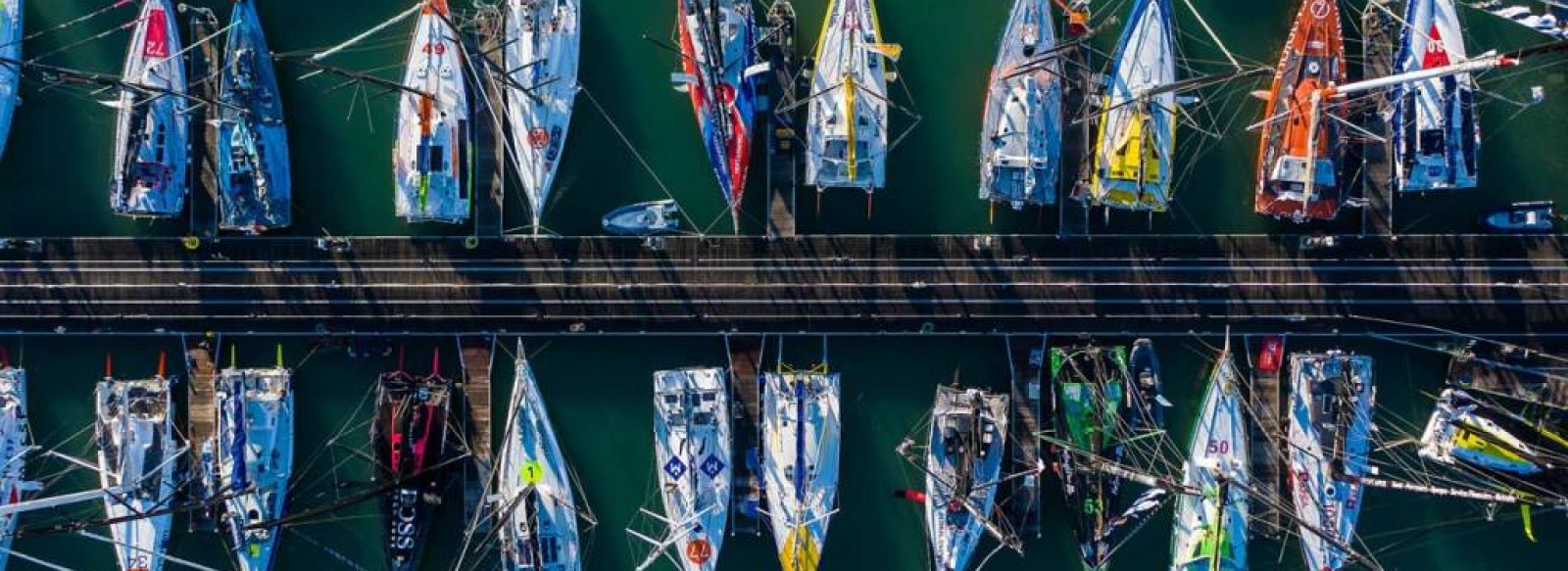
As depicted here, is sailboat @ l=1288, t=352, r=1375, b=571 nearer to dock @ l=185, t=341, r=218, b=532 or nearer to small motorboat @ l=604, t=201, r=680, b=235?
small motorboat @ l=604, t=201, r=680, b=235

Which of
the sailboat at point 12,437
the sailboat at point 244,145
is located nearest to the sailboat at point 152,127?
the sailboat at point 244,145

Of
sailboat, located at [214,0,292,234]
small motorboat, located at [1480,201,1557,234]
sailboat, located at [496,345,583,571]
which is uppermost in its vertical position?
sailboat, located at [214,0,292,234]

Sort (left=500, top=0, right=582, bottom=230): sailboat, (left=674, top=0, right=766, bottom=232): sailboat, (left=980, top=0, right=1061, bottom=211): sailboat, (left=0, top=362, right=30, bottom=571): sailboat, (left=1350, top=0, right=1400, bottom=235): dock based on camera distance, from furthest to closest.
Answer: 1. (left=0, top=362, right=30, bottom=571): sailboat
2. (left=500, top=0, right=582, bottom=230): sailboat
3. (left=1350, top=0, right=1400, bottom=235): dock
4. (left=674, top=0, right=766, bottom=232): sailboat
5. (left=980, top=0, right=1061, bottom=211): sailboat

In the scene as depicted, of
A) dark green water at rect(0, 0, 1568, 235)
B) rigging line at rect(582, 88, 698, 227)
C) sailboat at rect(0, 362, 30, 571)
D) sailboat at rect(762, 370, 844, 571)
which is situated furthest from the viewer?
rigging line at rect(582, 88, 698, 227)

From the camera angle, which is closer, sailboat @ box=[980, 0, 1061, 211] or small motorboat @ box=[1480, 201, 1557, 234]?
sailboat @ box=[980, 0, 1061, 211]

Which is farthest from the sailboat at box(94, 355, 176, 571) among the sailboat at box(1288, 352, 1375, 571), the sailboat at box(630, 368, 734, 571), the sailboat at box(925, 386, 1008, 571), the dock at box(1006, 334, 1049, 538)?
the sailboat at box(1288, 352, 1375, 571)

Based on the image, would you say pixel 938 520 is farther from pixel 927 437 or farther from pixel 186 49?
pixel 186 49

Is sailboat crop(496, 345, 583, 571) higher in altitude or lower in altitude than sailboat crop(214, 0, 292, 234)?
lower
